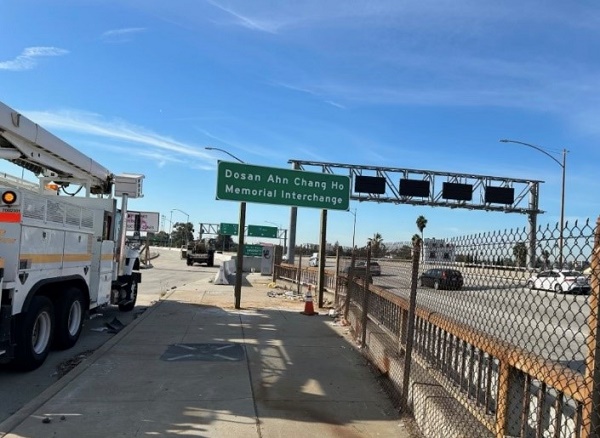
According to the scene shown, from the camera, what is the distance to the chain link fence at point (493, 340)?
293cm

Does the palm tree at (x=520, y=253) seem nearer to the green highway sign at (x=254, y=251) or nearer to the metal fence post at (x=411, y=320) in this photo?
the metal fence post at (x=411, y=320)

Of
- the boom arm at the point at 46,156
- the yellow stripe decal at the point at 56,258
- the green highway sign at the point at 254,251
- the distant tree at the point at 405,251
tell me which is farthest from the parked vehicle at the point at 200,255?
the distant tree at the point at 405,251

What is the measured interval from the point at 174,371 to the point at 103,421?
7.31 ft

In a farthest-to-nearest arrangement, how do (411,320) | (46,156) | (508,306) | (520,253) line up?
1. (46,156)
2. (411,320)
3. (508,306)
4. (520,253)

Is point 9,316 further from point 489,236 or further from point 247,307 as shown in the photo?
point 247,307

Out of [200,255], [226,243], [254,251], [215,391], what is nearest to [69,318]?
[215,391]

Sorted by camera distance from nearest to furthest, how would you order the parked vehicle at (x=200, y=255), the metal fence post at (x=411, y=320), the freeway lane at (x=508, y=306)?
the freeway lane at (x=508, y=306) → the metal fence post at (x=411, y=320) → the parked vehicle at (x=200, y=255)

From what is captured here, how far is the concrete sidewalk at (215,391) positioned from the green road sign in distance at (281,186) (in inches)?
221

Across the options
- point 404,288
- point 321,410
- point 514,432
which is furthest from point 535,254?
point 404,288

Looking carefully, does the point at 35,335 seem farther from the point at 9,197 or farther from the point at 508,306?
the point at 508,306

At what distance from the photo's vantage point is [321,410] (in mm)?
6121

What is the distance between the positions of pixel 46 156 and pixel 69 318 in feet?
9.67

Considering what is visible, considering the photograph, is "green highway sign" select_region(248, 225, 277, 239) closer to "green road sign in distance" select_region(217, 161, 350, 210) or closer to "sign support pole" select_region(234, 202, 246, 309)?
"green road sign in distance" select_region(217, 161, 350, 210)

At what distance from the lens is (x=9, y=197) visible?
6.90 meters
